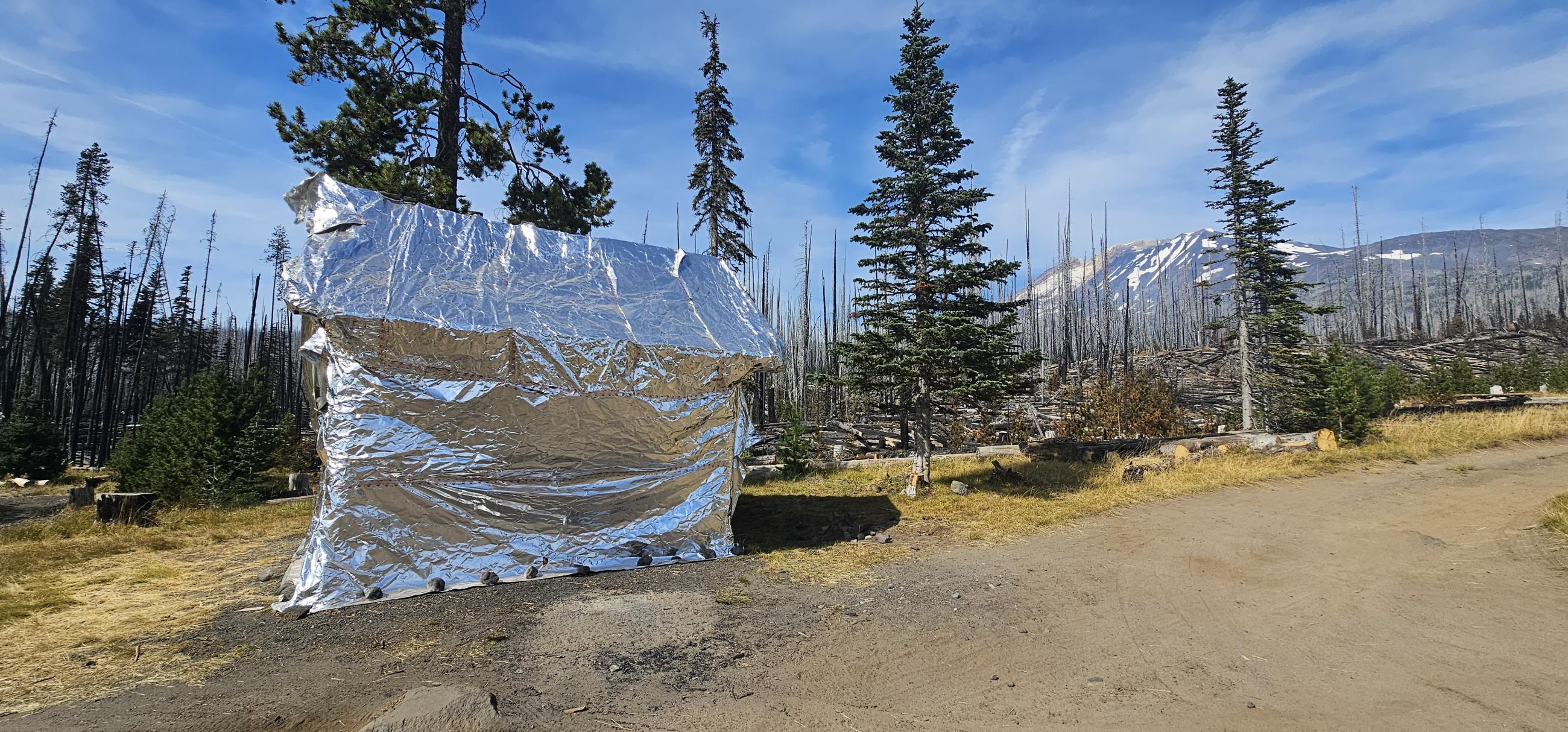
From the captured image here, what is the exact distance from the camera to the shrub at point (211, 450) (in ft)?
37.0

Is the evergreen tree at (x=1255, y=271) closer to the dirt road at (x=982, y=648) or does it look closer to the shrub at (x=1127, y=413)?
the shrub at (x=1127, y=413)

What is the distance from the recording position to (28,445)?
18.0 meters

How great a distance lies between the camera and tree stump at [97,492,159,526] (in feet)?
31.9

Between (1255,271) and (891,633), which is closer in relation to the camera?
(891,633)

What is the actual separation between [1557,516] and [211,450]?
64.9ft

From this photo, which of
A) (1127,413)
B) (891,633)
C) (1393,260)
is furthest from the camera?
(1393,260)

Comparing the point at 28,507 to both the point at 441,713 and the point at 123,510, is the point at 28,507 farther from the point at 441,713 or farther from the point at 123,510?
the point at 441,713

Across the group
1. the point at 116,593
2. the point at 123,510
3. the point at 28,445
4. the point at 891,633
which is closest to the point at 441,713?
the point at 891,633

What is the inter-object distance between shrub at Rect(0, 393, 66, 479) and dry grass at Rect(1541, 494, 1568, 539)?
32.0m

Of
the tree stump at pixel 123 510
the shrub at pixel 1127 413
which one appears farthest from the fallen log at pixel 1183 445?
the tree stump at pixel 123 510

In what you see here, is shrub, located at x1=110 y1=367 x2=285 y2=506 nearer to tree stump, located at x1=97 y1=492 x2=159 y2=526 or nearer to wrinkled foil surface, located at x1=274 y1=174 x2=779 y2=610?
tree stump, located at x1=97 y1=492 x2=159 y2=526

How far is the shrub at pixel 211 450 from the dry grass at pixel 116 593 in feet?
2.41

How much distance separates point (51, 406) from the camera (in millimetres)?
23531

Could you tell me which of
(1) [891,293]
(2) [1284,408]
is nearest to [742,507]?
(1) [891,293]
